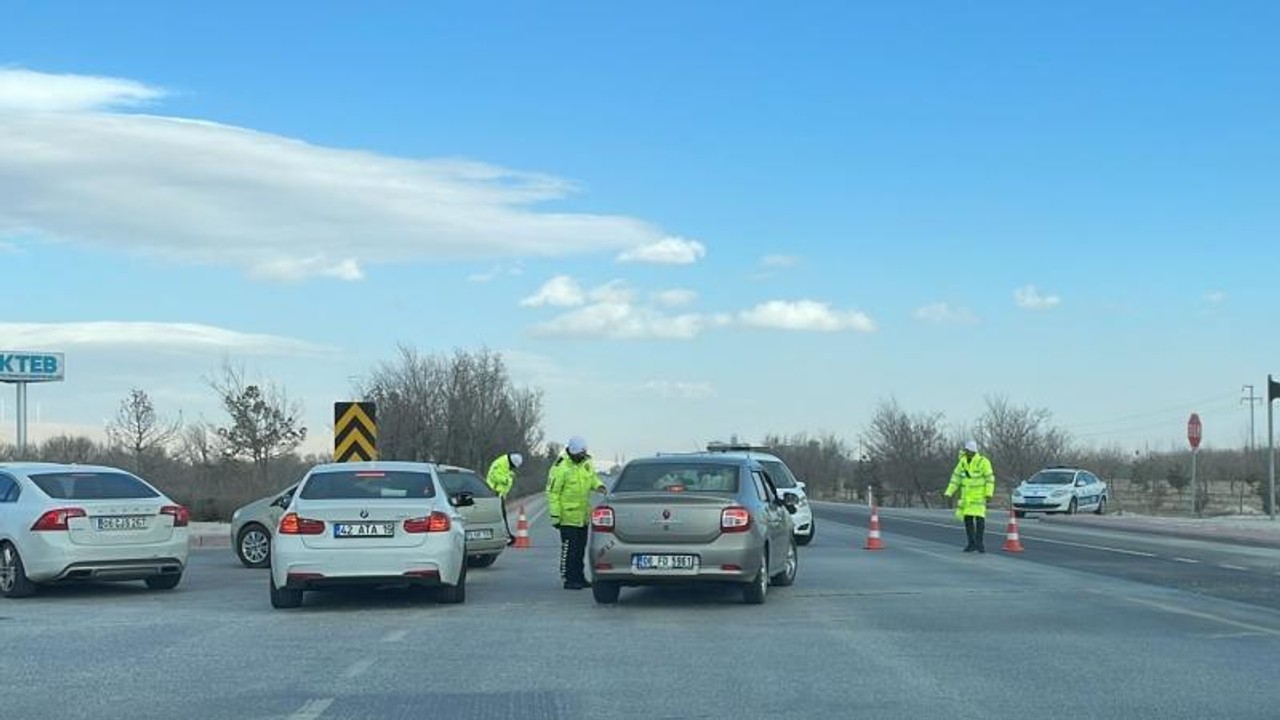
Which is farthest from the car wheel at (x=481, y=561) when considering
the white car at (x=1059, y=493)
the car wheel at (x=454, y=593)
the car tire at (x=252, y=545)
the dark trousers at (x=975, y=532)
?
the white car at (x=1059, y=493)

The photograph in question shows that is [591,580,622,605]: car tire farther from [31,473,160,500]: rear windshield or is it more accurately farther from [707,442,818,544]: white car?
[707,442,818,544]: white car

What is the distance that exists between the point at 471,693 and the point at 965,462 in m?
15.5

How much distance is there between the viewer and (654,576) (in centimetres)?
1420

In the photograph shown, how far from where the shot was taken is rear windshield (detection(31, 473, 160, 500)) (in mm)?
15961

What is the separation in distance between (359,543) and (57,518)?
3.86 metres

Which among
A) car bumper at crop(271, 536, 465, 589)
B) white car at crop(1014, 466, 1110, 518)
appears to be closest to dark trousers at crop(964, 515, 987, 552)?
car bumper at crop(271, 536, 465, 589)

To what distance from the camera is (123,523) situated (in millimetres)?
15867

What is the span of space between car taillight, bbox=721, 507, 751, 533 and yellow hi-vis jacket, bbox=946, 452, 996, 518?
9.47 metres

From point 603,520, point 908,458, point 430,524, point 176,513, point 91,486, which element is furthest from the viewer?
point 908,458

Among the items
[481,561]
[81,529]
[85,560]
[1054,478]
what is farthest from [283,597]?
[1054,478]

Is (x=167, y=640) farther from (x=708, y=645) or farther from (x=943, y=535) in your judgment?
(x=943, y=535)

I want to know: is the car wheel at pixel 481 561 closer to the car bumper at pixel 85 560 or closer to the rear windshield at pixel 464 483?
the rear windshield at pixel 464 483

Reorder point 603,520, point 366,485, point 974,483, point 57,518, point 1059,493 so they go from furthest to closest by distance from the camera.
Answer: point 1059,493
point 974,483
point 57,518
point 366,485
point 603,520

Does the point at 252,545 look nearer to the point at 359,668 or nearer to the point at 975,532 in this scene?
the point at 359,668
